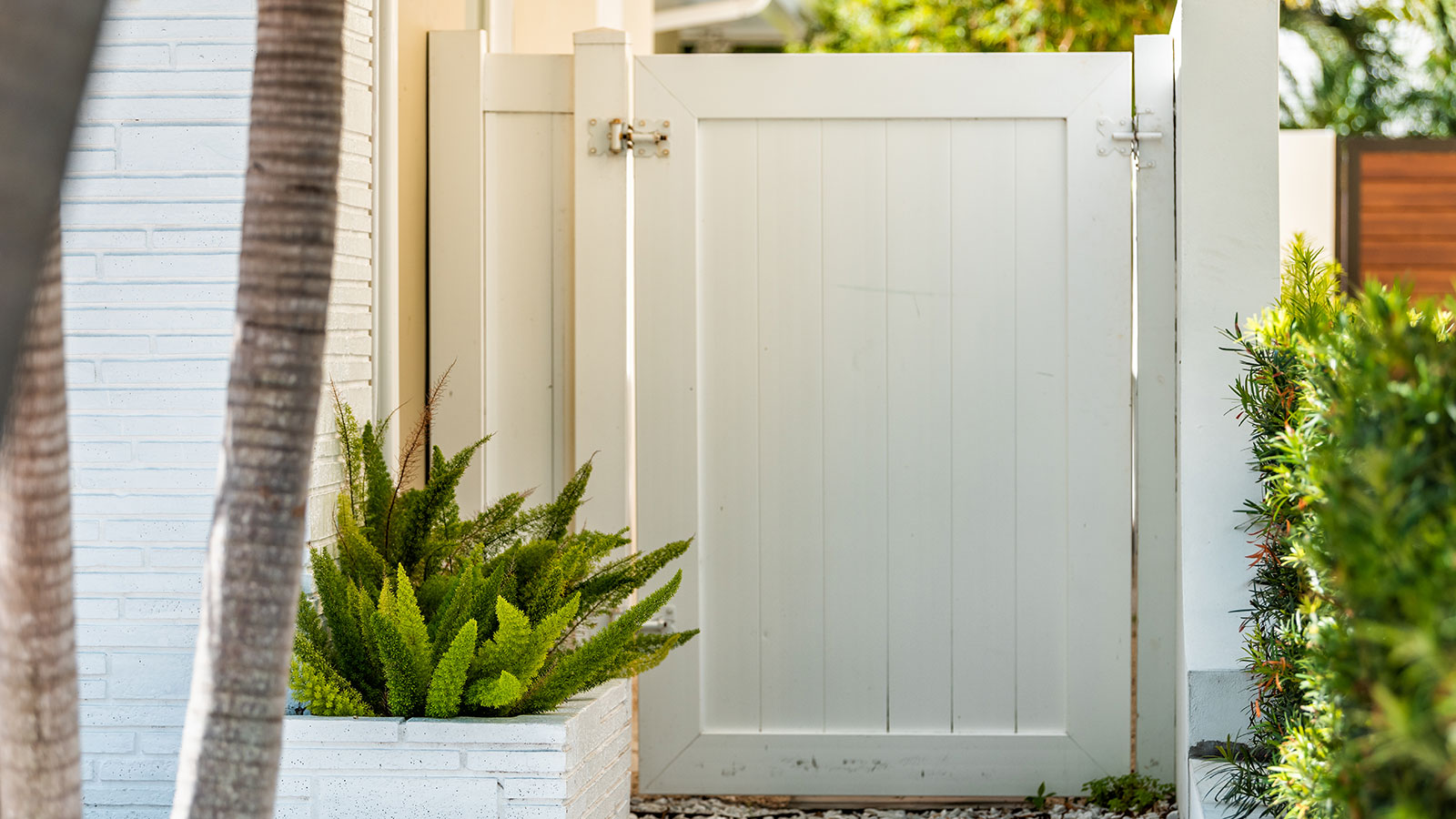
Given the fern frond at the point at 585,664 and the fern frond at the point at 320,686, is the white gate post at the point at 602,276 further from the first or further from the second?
the fern frond at the point at 320,686

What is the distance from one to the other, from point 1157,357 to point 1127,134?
0.48 meters

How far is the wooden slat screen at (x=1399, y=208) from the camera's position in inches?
264

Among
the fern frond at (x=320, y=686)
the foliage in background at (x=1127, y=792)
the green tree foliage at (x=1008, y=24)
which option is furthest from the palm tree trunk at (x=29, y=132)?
the green tree foliage at (x=1008, y=24)

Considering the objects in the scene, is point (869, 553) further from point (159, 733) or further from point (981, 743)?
point (159, 733)

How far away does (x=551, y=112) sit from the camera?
3045 mm

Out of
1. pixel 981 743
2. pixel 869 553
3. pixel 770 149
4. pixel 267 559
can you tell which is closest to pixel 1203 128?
pixel 770 149

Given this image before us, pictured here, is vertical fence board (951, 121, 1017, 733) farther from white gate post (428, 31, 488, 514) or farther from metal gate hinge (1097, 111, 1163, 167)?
white gate post (428, 31, 488, 514)

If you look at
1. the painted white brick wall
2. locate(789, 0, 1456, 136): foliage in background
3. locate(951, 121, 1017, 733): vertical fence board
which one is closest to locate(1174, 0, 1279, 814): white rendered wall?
locate(951, 121, 1017, 733): vertical fence board

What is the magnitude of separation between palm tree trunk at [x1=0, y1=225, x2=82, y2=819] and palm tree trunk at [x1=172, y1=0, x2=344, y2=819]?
149mm

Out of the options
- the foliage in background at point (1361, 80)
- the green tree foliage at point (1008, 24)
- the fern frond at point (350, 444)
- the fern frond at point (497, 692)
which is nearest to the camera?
the fern frond at point (497, 692)

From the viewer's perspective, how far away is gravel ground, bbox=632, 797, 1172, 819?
9.58ft

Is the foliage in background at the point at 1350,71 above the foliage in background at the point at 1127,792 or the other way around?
above

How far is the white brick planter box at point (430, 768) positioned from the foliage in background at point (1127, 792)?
1.28m

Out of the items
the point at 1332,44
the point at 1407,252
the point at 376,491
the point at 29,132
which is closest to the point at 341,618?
the point at 376,491
